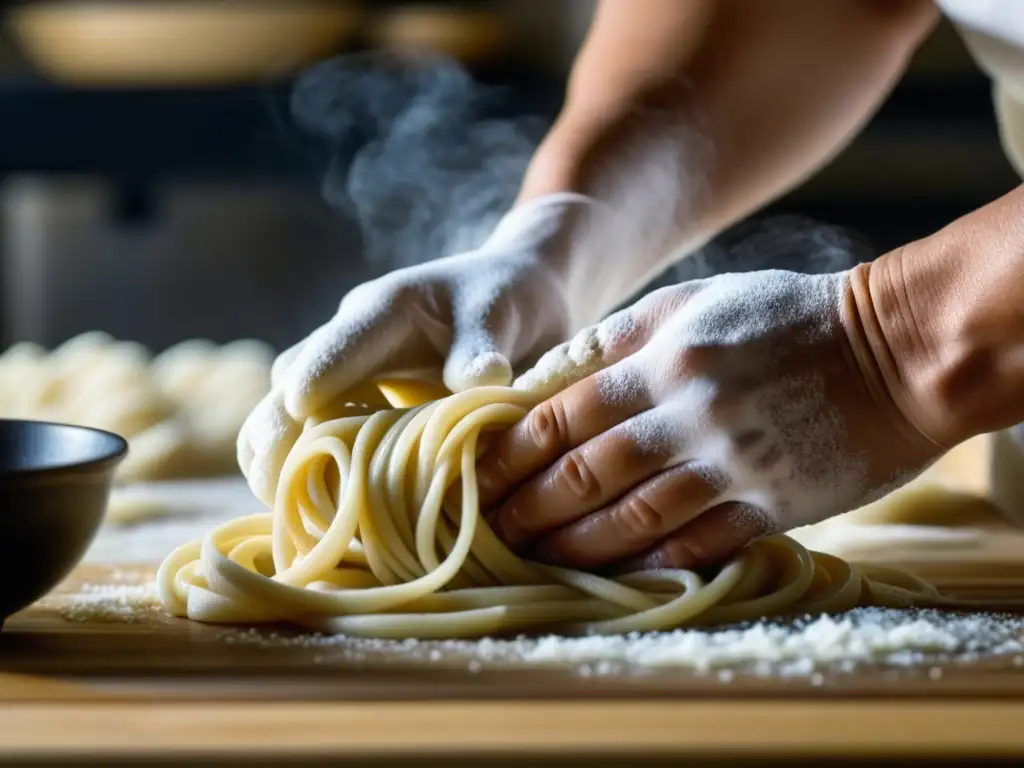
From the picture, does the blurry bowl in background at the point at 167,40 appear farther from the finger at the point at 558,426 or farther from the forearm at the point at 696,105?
the finger at the point at 558,426

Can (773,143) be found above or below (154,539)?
above

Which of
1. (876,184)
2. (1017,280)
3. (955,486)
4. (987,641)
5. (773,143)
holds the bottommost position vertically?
(987,641)

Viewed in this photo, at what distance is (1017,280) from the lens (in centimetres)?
106

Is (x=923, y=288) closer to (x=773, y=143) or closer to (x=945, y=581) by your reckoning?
(x=945, y=581)

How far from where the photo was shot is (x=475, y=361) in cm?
121

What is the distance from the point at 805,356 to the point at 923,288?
110mm

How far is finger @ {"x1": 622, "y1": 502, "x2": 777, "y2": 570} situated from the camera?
1.14m

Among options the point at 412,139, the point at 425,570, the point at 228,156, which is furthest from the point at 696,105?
the point at 412,139

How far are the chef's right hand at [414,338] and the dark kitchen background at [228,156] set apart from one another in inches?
72.3

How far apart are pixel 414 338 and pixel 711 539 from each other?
1.06 ft

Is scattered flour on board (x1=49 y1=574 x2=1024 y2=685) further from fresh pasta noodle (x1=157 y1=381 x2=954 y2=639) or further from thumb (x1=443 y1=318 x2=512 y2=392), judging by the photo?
thumb (x1=443 y1=318 x2=512 y2=392)

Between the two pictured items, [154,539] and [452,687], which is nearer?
[452,687]

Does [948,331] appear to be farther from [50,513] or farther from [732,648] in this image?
[50,513]

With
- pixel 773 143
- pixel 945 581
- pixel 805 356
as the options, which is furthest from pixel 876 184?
pixel 805 356
